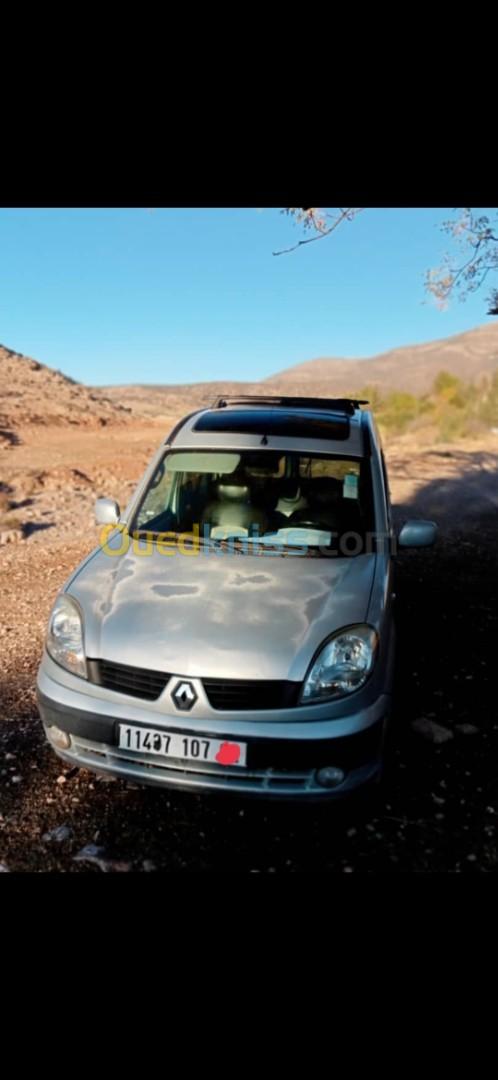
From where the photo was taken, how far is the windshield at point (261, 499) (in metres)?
3.49

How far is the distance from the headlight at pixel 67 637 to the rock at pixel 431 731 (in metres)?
2.07

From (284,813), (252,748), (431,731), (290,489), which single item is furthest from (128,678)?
(431,731)

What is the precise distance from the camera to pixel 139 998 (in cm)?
207

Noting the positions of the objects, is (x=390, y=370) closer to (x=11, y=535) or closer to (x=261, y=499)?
(x=11, y=535)

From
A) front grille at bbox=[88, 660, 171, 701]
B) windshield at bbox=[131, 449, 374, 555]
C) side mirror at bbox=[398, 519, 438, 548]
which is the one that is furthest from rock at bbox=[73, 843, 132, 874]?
side mirror at bbox=[398, 519, 438, 548]

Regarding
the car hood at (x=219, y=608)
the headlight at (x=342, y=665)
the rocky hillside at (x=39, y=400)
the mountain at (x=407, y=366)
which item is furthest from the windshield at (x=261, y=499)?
the mountain at (x=407, y=366)

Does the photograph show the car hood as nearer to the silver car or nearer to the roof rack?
the silver car

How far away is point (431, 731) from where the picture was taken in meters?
3.65

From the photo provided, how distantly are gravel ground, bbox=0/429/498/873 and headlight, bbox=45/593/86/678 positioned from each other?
2.44ft

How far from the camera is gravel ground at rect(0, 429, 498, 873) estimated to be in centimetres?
264

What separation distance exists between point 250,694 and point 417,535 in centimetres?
155
